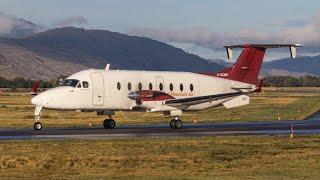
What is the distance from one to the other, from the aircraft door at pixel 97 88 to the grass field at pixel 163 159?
33.1 feet

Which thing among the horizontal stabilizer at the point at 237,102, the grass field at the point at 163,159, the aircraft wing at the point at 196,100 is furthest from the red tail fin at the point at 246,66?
the grass field at the point at 163,159

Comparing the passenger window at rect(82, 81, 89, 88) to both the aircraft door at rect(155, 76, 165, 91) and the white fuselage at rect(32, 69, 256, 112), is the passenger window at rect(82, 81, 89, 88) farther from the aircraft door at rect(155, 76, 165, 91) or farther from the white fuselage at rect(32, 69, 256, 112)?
the aircraft door at rect(155, 76, 165, 91)

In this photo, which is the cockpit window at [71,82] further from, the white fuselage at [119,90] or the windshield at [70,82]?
the white fuselage at [119,90]

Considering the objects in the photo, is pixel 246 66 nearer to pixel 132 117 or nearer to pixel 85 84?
pixel 85 84

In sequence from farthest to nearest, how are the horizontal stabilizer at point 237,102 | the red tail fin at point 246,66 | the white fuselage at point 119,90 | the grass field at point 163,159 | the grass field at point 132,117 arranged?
the grass field at point 132,117 → the red tail fin at point 246,66 → the horizontal stabilizer at point 237,102 → the white fuselage at point 119,90 → the grass field at point 163,159

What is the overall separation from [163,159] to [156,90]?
20.6 meters

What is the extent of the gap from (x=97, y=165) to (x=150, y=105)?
837 inches

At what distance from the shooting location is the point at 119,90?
48.5 m

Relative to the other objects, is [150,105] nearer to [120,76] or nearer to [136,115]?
[120,76]

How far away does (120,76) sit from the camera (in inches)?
1927

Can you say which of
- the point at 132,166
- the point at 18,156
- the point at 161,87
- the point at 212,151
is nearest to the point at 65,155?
the point at 18,156

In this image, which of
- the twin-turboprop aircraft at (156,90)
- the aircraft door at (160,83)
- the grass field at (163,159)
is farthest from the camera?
the aircraft door at (160,83)

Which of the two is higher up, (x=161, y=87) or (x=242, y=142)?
(x=161, y=87)

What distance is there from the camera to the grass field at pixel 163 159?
25344 mm
